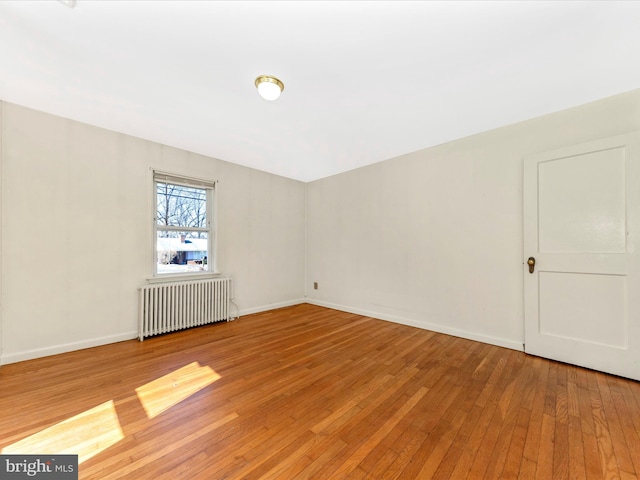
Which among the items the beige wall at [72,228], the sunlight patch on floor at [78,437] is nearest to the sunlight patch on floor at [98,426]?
the sunlight patch on floor at [78,437]

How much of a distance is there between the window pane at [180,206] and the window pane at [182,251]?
0.54ft

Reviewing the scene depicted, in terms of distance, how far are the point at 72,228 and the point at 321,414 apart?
333 cm

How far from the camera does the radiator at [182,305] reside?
3.24 m

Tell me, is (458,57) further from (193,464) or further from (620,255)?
(193,464)

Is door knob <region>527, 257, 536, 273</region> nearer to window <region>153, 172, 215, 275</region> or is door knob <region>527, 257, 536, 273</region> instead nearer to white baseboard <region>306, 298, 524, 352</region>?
white baseboard <region>306, 298, 524, 352</region>

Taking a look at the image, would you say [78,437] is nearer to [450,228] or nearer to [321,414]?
[321,414]

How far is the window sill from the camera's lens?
11.3ft

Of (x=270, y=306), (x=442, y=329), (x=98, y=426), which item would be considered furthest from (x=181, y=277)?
(x=442, y=329)

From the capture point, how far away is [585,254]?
8.09ft

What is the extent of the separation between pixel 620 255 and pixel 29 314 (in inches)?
231

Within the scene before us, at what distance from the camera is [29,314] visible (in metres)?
2.62

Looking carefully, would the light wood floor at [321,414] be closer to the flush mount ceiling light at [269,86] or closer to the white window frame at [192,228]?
the white window frame at [192,228]

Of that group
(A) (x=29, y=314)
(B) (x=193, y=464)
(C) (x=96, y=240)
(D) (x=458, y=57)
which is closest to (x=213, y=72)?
(D) (x=458, y=57)

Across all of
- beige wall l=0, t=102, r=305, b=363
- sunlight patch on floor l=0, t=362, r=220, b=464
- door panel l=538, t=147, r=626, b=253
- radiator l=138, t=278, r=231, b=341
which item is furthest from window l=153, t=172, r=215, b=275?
door panel l=538, t=147, r=626, b=253
